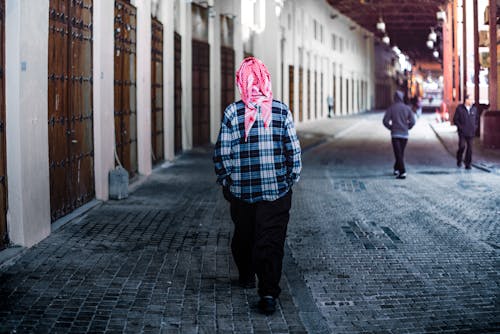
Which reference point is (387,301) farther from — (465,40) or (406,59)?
(406,59)

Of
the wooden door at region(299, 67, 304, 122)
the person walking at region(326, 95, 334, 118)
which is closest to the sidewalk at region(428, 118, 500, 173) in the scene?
the wooden door at region(299, 67, 304, 122)

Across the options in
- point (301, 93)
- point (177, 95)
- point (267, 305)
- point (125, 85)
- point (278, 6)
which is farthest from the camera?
point (301, 93)

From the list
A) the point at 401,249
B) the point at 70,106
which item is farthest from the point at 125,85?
the point at 401,249

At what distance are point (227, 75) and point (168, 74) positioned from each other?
27.1ft

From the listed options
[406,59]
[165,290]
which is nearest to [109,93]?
[165,290]

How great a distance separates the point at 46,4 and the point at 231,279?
3948 mm

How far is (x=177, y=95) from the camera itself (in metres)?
21.7

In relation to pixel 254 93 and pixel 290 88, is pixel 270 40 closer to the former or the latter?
pixel 290 88

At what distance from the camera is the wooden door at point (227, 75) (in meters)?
27.2

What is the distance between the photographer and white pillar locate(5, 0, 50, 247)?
8344mm

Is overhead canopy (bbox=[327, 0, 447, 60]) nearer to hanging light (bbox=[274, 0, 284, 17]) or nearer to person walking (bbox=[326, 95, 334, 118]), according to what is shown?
person walking (bbox=[326, 95, 334, 118])

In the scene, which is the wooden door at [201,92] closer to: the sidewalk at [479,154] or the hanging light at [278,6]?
the sidewalk at [479,154]

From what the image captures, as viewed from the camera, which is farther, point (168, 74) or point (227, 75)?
point (227, 75)

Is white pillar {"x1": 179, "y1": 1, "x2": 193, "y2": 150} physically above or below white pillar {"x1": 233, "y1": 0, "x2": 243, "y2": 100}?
below
